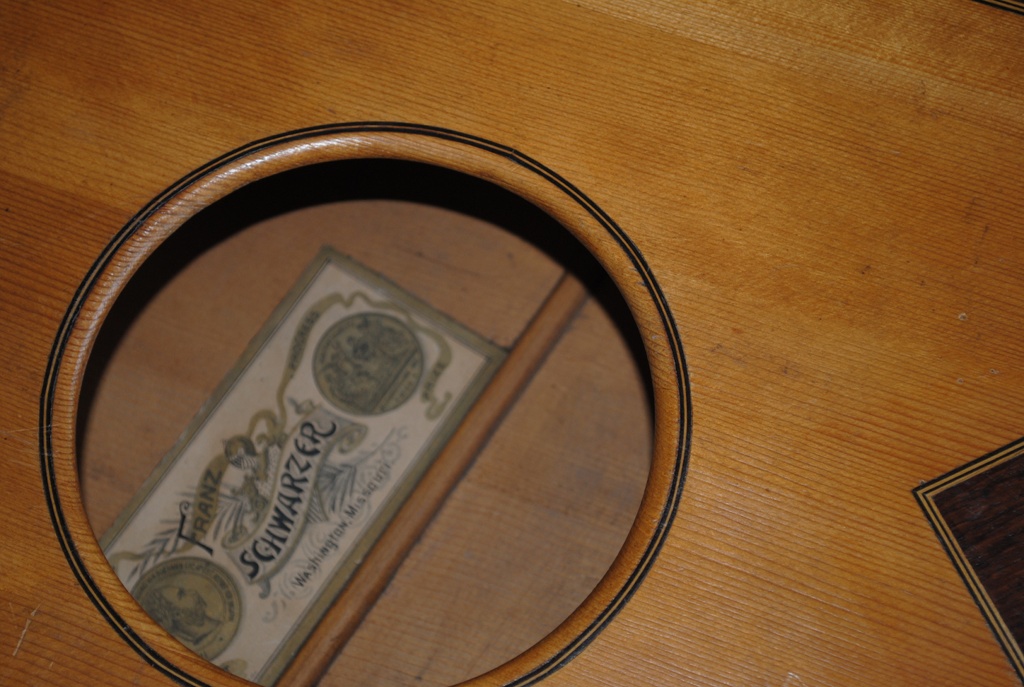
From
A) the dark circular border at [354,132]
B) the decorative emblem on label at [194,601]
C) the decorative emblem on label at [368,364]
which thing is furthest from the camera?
the decorative emblem on label at [368,364]

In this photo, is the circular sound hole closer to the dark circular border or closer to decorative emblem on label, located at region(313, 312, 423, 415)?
→ decorative emblem on label, located at region(313, 312, 423, 415)

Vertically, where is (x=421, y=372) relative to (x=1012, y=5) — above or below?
below

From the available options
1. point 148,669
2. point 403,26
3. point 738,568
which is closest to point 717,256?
point 738,568

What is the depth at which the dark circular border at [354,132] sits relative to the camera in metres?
1.04

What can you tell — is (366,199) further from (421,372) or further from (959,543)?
(959,543)

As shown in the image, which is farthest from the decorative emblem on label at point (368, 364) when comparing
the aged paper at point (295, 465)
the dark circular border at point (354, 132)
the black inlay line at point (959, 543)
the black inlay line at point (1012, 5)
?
the black inlay line at point (1012, 5)

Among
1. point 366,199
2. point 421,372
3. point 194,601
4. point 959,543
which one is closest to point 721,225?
point 959,543

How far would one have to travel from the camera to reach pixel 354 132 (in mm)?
1133

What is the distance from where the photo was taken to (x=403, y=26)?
1.16 metres

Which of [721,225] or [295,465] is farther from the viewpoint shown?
[295,465]

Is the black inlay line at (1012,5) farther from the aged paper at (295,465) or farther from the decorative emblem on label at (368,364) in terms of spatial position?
the decorative emblem on label at (368,364)

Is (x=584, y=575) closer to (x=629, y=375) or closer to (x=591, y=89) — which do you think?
(x=629, y=375)

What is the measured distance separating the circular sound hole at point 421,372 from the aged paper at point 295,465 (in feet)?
0.12

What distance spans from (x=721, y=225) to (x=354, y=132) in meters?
0.48
